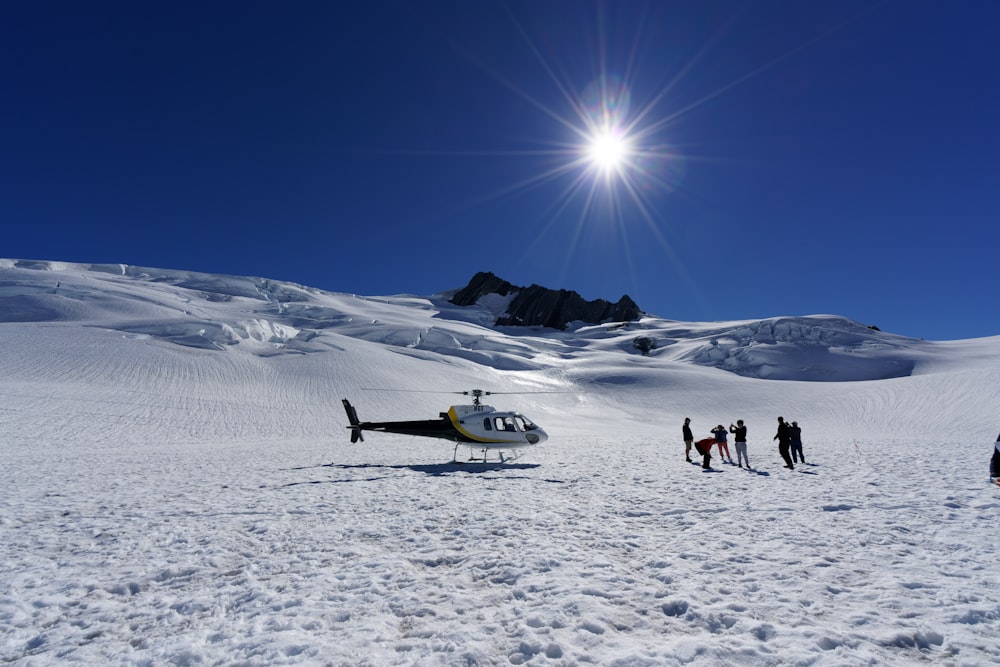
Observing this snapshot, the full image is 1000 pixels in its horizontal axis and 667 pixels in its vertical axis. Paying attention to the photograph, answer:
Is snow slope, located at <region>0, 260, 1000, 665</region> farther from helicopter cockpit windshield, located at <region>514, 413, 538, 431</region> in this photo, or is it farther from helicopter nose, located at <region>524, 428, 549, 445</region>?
helicopter cockpit windshield, located at <region>514, 413, 538, 431</region>

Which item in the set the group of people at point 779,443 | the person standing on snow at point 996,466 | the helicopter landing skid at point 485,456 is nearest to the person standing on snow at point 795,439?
the group of people at point 779,443

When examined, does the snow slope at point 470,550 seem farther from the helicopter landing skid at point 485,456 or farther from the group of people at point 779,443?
the helicopter landing skid at point 485,456

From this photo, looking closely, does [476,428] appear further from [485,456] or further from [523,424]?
[523,424]

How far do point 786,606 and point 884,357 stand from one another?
78.7 m

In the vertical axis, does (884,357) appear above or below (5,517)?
above

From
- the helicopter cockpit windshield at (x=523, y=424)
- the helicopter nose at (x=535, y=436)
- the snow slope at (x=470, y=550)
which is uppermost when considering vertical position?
the helicopter cockpit windshield at (x=523, y=424)

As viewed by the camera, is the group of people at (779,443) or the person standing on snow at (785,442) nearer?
the person standing on snow at (785,442)

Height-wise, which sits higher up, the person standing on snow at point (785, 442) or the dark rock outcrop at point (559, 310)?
the dark rock outcrop at point (559, 310)

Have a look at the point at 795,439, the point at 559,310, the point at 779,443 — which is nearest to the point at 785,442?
the point at 779,443

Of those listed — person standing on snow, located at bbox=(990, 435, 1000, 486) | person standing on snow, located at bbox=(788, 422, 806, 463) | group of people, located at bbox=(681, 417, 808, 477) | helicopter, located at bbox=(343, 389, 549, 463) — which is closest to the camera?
person standing on snow, located at bbox=(990, 435, 1000, 486)

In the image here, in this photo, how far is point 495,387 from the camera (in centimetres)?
5044

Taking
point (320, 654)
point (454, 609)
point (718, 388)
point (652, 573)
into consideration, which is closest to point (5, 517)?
point (320, 654)

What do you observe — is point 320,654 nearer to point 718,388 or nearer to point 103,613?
point 103,613

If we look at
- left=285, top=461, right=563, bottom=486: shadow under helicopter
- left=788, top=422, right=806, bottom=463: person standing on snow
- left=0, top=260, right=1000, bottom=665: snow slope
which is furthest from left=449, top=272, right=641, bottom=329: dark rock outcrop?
left=788, top=422, right=806, bottom=463: person standing on snow
